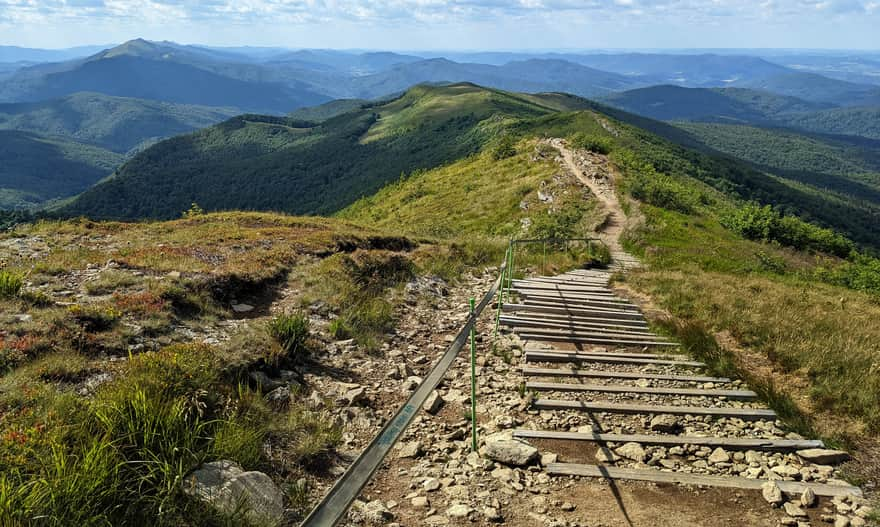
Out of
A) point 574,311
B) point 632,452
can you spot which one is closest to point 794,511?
point 632,452

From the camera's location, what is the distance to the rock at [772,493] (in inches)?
202

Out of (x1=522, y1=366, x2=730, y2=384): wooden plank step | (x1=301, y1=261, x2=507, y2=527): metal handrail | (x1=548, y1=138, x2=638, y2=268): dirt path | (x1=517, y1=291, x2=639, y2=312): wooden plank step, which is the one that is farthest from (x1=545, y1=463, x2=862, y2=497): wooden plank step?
(x1=548, y1=138, x2=638, y2=268): dirt path

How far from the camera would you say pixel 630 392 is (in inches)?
299

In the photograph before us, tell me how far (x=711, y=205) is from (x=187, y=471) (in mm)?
47840

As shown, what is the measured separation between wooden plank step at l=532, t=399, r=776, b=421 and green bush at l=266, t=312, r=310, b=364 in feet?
13.7

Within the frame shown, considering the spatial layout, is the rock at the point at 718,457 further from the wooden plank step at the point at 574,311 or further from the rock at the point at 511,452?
the wooden plank step at the point at 574,311

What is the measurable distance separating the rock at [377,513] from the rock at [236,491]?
0.84 m

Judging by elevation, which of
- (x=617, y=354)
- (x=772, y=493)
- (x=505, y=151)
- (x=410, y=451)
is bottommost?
(x=410, y=451)

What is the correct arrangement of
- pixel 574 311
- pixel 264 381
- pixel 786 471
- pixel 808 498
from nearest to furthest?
pixel 808 498 < pixel 786 471 < pixel 264 381 < pixel 574 311

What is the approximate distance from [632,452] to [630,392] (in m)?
1.71

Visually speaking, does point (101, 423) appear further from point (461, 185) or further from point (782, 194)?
point (782, 194)

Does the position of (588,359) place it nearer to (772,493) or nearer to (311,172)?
(772,493)

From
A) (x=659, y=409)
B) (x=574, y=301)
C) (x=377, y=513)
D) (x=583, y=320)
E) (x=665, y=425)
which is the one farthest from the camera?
(x=574, y=301)

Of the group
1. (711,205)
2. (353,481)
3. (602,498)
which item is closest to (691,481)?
(602,498)
